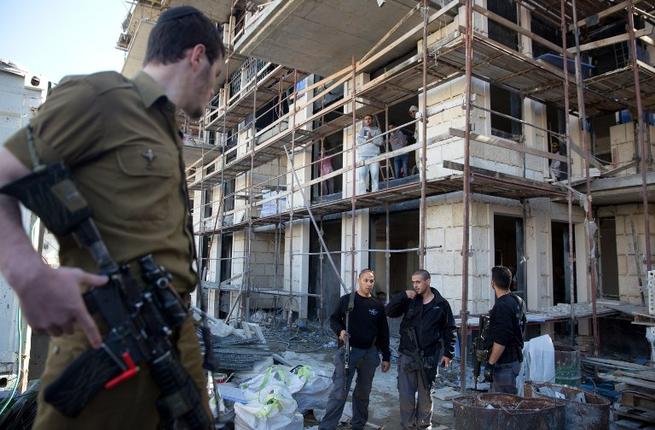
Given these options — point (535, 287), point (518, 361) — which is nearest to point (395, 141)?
point (535, 287)

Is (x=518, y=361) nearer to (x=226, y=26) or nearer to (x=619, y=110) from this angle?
(x=619, y=110)

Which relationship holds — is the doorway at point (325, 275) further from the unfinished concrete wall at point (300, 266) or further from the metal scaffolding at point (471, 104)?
the metal scaffolding at point (471, 104)

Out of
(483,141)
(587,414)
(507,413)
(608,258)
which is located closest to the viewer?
(507,413)

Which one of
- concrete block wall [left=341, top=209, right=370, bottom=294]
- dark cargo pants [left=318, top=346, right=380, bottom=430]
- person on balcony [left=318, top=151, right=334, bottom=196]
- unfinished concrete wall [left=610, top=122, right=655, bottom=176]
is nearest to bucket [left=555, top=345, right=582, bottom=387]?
dark cargo pants [left=318, top=346, right=380, bottom=430]

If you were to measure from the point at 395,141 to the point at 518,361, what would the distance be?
6.20 m

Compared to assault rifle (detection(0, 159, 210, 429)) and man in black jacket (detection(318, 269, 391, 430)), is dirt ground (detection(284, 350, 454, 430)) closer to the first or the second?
man in black jacket (detection(318, 269, 391, 430))

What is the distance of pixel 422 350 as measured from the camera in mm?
5086

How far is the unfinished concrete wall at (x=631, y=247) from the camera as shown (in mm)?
9859

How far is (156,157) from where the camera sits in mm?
1376

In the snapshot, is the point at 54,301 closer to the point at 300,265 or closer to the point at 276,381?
the point at 276,381

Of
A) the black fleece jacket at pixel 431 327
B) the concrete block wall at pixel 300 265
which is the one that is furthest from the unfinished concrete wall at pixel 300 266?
the black fleece jacket at pixel 431 327

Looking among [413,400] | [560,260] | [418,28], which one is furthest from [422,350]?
[560,260]

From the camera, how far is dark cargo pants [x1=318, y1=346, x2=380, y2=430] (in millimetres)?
5020

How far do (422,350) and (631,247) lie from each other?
771 cm
